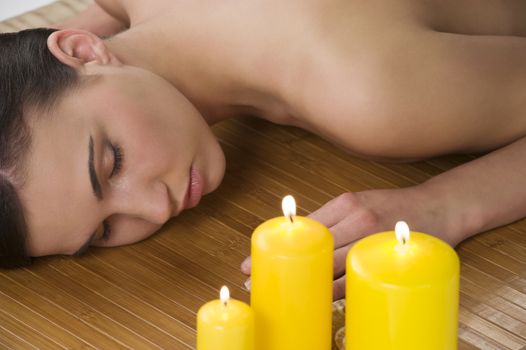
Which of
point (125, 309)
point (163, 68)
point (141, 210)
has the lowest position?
point (125, 309)

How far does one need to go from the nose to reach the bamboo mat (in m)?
0.10

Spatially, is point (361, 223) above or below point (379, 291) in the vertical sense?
below

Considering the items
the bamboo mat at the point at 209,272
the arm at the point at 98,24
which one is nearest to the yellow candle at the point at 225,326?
the bamboo mat at the point at 209,272

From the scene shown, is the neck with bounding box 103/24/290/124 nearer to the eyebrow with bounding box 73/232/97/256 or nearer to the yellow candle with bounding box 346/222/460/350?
the eyebrow with bounding box 73/232/97/256

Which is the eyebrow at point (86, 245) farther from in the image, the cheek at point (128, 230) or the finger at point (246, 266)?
the finger at point (246, 266)

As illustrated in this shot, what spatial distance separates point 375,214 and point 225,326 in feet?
1.51

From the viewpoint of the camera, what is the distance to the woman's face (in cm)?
151

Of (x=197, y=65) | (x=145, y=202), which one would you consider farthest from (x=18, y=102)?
(x=197, y=65)

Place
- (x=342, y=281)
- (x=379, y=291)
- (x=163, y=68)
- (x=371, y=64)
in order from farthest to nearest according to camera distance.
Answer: (x=163, y=68)
(x=371, y=64)
(x=342, y=281)
(x=379, y=291)

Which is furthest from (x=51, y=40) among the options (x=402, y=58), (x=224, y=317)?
(x=224, y=317)

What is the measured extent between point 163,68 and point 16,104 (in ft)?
1.04

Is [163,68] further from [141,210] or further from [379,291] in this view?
[379,291]

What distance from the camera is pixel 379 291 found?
115 cm

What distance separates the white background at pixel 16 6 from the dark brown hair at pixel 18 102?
1.35 metres
